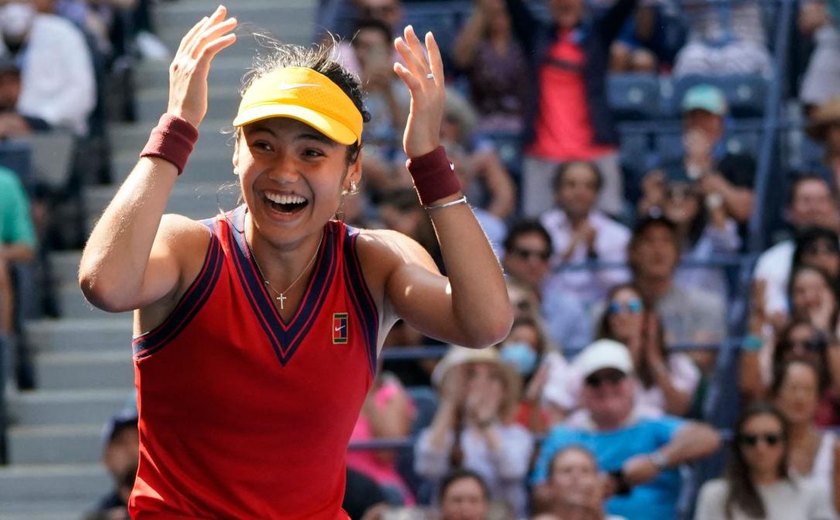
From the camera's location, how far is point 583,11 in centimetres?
932

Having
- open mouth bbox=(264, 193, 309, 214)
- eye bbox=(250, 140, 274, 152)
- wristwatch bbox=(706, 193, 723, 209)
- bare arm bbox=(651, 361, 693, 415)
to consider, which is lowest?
bare arm bbox=(651, 361, 693, 415)

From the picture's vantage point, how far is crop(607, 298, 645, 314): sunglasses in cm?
737

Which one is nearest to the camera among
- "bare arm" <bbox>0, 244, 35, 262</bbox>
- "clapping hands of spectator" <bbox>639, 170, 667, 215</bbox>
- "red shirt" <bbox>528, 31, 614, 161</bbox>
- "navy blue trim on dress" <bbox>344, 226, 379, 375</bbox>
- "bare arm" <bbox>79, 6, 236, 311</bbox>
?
"bare arm" <bbox>79, 6, 236, 311</bbox>

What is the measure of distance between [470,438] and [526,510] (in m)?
0.37

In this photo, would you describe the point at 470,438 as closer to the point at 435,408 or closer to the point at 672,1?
the point at 435,408

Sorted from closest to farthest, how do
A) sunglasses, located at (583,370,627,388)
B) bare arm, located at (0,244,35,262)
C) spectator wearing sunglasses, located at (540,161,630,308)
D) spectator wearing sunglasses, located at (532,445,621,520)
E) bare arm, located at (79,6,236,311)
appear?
bare arm, located at (79,6,236,311) → spectator wearing sunglasses, located at (532,445,621,520) → sunglasses, located at (583,370,627,388) → bare arm, located at (0,244,35,262) → spectator wearing sunglasses, located at (540,161,630,308)

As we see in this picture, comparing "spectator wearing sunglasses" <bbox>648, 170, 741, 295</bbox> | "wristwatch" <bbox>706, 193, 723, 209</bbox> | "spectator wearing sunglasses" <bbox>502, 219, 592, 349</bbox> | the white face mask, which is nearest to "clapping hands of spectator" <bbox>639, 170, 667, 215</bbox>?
"spectator wearing sunglasses" <bbox>648, 170, 741, 295</bbox>

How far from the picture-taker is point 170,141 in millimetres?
3406

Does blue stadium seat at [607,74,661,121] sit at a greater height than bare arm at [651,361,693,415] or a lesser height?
greater

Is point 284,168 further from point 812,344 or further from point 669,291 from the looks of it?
point 669,291

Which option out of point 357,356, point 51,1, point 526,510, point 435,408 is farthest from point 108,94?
point 357,356

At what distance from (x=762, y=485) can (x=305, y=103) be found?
12.2 ft

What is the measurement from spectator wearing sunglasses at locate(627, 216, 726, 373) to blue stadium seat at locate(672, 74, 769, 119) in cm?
218

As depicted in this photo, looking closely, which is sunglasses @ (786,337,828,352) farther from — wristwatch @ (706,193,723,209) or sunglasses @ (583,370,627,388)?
wristwatch @ (706,193,723,209)
